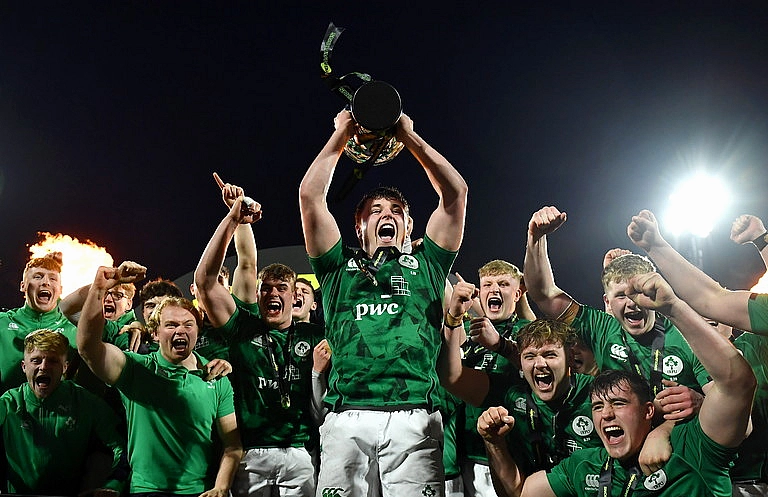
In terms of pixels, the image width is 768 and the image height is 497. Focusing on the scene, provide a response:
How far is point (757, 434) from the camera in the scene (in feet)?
12.6

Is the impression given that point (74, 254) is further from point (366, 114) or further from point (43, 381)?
point (366, 114)

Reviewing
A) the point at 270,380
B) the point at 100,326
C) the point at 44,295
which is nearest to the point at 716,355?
the point at 270,380

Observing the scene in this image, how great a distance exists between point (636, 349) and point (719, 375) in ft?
1.72

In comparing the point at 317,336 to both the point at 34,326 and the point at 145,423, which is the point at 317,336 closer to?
the point at 145,423

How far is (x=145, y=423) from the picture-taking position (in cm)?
394

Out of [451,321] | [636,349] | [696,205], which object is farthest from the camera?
[696,205]

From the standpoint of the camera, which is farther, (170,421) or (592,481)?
(170,421)

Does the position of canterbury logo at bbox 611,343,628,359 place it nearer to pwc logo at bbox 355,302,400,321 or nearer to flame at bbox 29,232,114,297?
pwc logo at bbox 355,302,400,321

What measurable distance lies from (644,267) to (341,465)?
6.76 feet

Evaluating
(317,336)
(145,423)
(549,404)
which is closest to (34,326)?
(145,423)

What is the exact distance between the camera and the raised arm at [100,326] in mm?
3725

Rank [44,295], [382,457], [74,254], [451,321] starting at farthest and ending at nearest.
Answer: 1. [74,254]
2. [44,295]
3. [451,321]
4. [382,457]

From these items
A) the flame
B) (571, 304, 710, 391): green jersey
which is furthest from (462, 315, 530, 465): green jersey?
the flame

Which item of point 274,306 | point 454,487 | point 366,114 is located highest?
point 366,114
